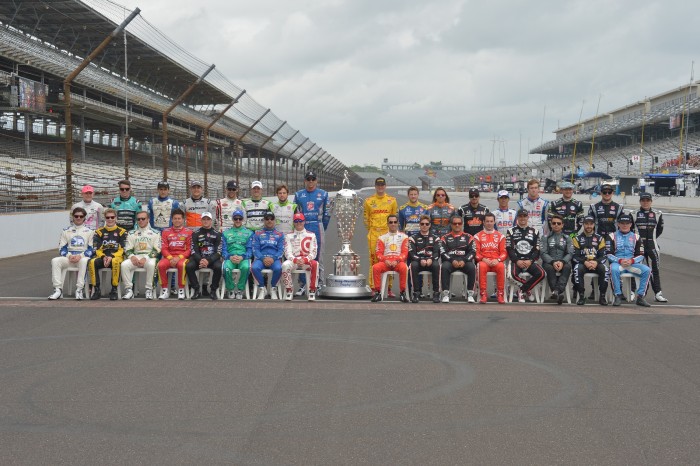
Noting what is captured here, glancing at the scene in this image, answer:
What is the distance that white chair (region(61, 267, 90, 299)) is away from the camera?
10598 millimetres

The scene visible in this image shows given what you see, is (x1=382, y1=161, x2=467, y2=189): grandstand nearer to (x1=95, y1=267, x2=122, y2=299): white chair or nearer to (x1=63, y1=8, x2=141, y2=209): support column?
(x1=63, y1=8, x2=141, y2=209): support column

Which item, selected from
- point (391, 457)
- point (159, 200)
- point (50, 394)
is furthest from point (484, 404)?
point (159, 200)

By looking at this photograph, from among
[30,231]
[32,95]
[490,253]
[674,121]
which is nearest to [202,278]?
[490,253]

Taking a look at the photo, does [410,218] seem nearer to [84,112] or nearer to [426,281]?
[426,281]

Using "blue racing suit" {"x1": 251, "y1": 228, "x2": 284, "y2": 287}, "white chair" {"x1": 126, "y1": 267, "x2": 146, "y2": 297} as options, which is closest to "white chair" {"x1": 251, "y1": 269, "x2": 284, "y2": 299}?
"blue racing suit" {"x1": 251, "y1": 228, "x2": 284, "y2": 287}

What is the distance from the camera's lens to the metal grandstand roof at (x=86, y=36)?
111 ft

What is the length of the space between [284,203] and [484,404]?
260 inches

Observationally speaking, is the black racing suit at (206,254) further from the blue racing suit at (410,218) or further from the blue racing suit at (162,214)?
the blue racing suit at (410,218)

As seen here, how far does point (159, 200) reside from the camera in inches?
452

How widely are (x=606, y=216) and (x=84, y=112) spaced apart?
3064 cm

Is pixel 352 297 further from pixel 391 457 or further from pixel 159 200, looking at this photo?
pixel 391 457

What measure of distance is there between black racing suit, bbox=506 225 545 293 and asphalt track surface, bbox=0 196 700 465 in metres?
1.11

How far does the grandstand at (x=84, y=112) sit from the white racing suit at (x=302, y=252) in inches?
325

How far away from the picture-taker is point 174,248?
1072cm
